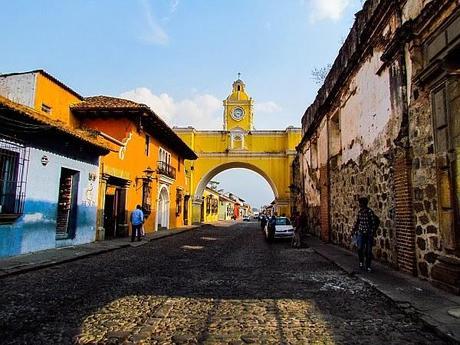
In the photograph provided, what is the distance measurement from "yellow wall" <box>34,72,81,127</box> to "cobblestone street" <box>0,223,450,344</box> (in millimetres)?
9832

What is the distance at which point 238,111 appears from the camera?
4128 cm

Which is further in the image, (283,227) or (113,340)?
(283,227)

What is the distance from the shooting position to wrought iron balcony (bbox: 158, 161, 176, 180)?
2127 cm

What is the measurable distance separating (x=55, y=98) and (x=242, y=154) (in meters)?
22.8

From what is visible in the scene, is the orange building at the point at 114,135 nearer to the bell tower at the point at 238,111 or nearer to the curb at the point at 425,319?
the curb at the point at 425,319

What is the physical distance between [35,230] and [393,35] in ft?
34.1

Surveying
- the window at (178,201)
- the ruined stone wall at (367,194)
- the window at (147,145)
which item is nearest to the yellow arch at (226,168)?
the window at (178,201)

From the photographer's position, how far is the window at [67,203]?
38.9ft

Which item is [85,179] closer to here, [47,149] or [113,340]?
[47,149]

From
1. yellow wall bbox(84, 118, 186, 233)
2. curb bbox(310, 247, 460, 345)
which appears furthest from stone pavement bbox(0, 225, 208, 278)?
curb bbox(310, 247, 460, 345)

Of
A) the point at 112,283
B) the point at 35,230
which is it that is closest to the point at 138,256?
the point at 35,230

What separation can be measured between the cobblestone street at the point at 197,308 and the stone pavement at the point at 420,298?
0.49 feet

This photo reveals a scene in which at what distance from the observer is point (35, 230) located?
10.0m

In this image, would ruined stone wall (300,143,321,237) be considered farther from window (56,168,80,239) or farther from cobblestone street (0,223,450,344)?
window (56,168,80,239)
